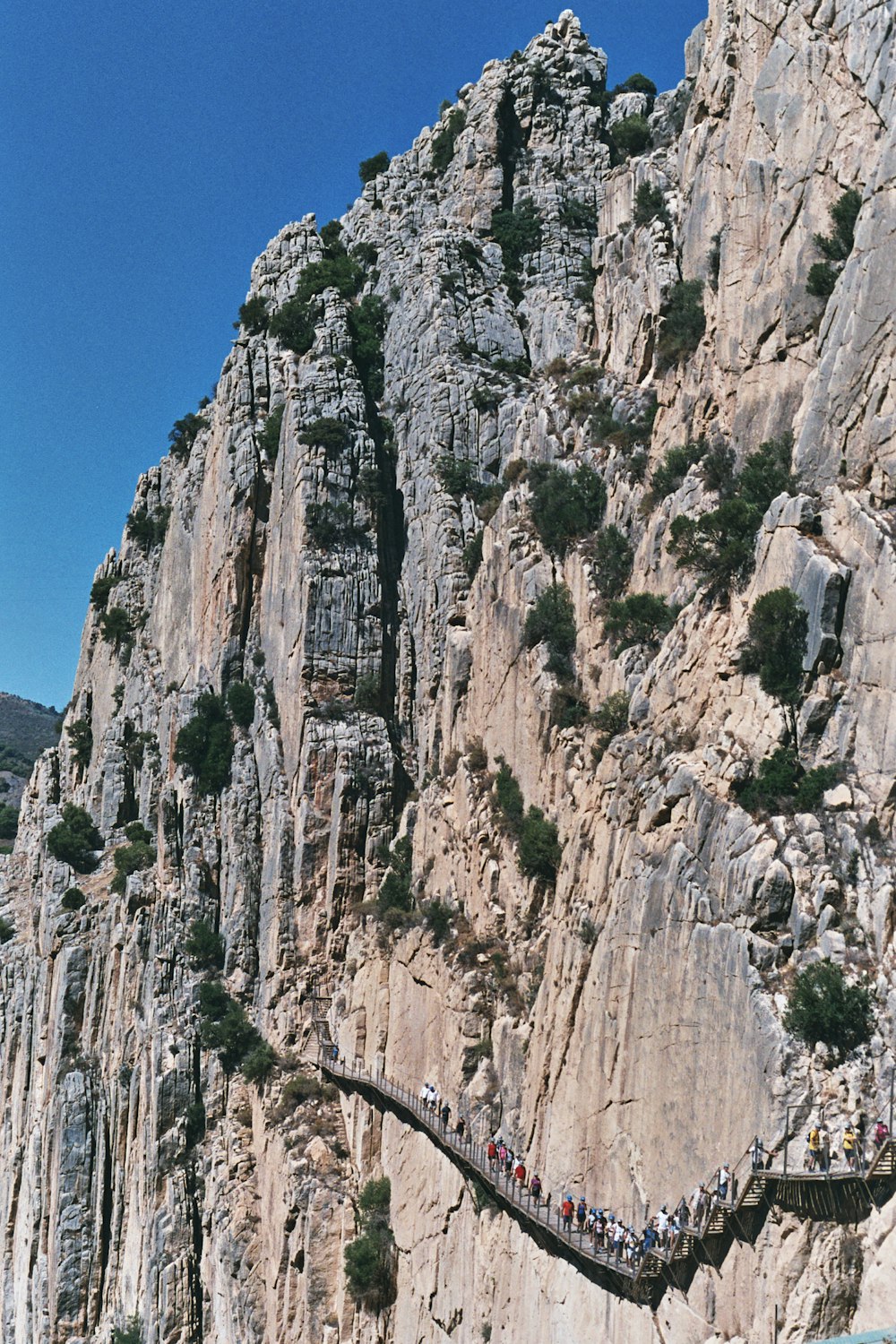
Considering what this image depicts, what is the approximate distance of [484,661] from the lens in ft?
158

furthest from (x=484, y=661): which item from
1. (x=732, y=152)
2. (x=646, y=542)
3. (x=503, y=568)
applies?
(x=732, y=152)


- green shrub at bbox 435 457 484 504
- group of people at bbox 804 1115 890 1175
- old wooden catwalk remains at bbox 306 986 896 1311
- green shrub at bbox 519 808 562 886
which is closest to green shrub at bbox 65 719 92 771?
green shrub at bbox 435 457 484 504

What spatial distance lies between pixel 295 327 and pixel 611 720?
3446cm

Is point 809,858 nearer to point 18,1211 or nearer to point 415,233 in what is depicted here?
point 415,233

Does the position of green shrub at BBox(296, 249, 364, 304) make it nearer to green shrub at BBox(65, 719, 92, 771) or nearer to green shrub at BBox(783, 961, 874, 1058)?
green shrub at BBox(65, 719, 92, 771)

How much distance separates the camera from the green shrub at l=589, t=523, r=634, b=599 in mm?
41562

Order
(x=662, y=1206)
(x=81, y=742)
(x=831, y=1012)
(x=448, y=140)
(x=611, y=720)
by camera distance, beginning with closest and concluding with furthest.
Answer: (x=831, y=1012)
(x=662, y=1206)
(x=611, y=720)
(x=448, y=140)
(x=81, y=742)

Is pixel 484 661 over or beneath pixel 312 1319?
over

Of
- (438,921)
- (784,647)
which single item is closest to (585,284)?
(438,921)

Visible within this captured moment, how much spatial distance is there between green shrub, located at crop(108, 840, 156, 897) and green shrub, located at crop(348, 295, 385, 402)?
23.9 metres

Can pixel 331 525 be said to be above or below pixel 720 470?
above

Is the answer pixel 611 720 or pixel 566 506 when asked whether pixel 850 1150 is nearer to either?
pixel 611 720

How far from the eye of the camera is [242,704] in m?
60.9

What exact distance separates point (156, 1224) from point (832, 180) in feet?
145
